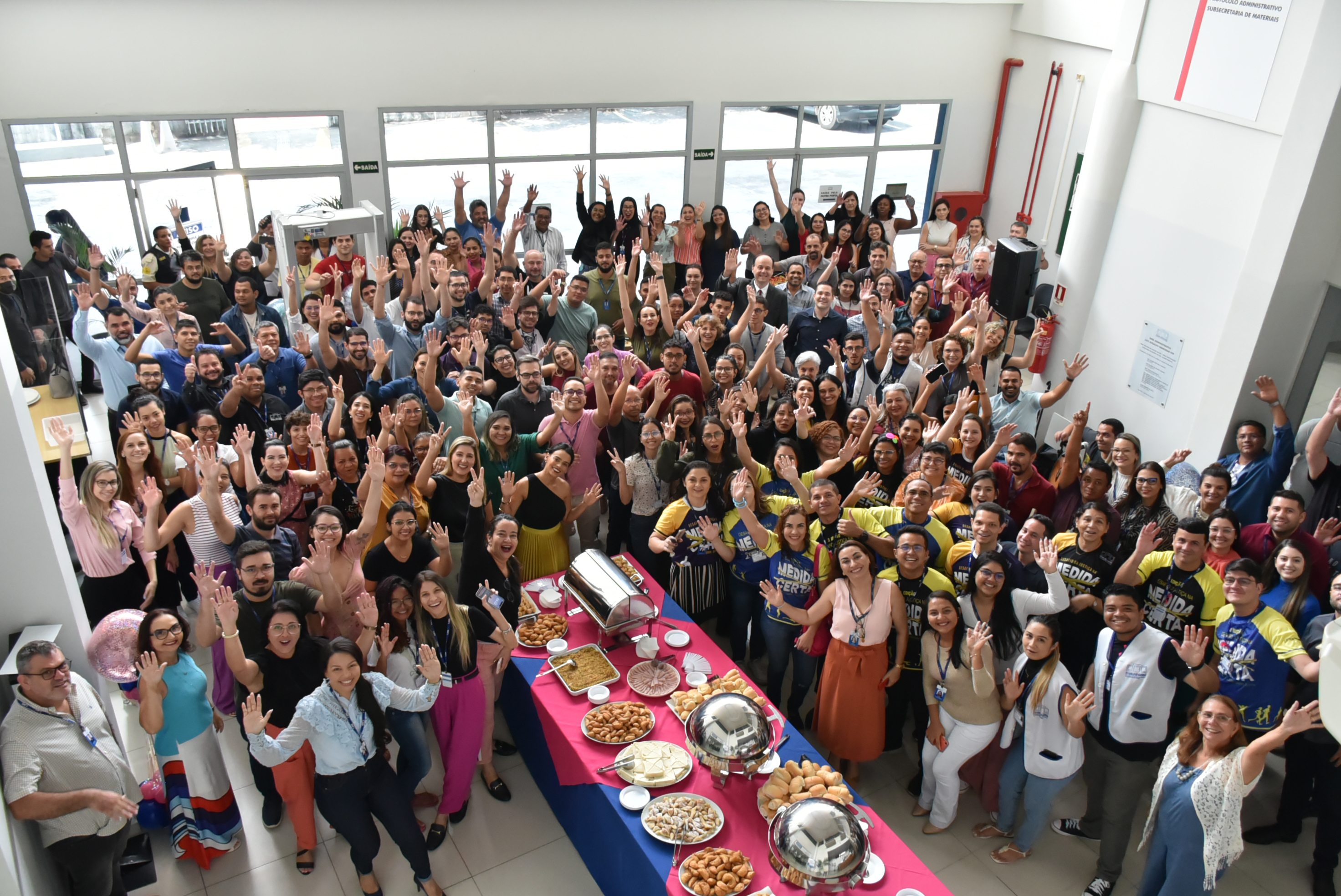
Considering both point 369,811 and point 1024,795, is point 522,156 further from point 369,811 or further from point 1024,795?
point 1024,795

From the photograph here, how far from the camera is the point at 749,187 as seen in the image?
17.3 meters

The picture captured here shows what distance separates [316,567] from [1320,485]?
19.8ft

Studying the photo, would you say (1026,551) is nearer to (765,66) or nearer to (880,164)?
(765,66)

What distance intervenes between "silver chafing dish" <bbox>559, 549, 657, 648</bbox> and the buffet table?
3.7 inches

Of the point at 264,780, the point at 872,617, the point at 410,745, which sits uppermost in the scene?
the point at 872,617

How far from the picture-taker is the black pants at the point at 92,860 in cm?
405

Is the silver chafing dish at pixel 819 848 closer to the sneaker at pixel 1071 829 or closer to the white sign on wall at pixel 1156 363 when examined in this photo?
the sneaker at pixel 1071 829

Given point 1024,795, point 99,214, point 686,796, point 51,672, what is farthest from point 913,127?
point 51,672

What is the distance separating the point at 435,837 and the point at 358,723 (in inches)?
49.1

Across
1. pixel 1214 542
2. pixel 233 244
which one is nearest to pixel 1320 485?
pixel 1214 542

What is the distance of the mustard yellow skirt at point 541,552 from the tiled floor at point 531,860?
4.15 ft

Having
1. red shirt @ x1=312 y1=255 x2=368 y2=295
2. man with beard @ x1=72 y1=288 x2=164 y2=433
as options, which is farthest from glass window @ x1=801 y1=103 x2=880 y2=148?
man with beard @ x1=72 y1=288 x2=164 y2=433

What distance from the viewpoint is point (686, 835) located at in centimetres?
406

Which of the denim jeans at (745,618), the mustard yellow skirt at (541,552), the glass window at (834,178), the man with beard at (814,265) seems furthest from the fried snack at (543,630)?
the glass window at (834,178)
